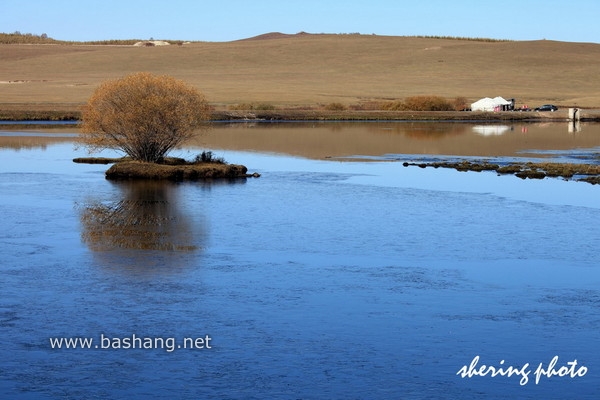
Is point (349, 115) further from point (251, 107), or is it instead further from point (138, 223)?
point (138, 223)

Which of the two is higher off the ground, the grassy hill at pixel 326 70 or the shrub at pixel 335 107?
the grassy hill at pixel 326 70

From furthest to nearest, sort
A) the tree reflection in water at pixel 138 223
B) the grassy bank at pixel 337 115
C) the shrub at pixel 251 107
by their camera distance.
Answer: the shrub at pixel 251 107 → the grassy bank at pixel 337 115 → the tree reflection in water at pixel 138 223

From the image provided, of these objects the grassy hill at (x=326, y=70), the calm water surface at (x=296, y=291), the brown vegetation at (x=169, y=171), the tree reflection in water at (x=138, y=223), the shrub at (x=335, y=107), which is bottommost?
the calm water surface at (x=296, y=291)

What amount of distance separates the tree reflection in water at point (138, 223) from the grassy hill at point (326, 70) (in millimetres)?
47422

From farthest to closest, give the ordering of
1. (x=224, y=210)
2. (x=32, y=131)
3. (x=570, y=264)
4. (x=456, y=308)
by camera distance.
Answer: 1. (x=32, y=131)
2. (x=224, y=210)
3. (x=570, y=264)
4. (x=456, y=308)

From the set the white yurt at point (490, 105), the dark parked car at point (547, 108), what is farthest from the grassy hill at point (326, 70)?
the white yurt at point (490, 105)

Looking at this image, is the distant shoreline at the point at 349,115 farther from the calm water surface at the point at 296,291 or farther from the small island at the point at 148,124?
the calm water surface at the point at 296,291

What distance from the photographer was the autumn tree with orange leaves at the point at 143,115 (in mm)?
29234

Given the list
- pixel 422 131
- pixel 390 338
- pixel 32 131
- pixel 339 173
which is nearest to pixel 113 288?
pixel 390 338

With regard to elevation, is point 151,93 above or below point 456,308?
above

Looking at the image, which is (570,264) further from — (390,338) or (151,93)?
(151,93)

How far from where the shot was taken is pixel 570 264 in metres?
16.6

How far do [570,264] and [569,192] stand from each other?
10315 millimetres

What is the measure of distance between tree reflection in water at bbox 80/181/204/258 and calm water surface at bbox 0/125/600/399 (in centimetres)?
7
